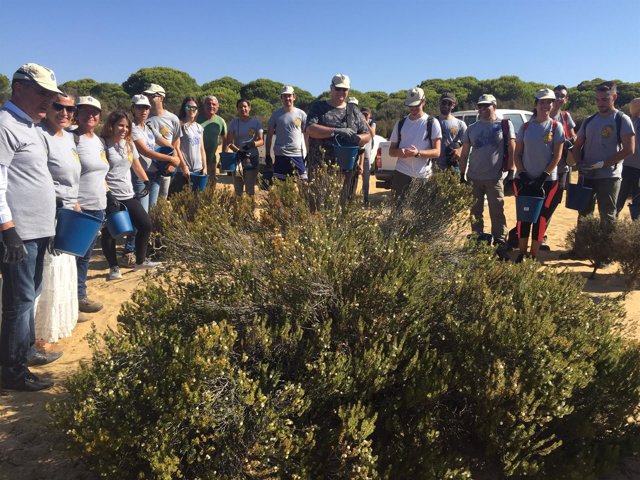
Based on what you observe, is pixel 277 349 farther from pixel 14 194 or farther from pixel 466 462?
pixel 14 194

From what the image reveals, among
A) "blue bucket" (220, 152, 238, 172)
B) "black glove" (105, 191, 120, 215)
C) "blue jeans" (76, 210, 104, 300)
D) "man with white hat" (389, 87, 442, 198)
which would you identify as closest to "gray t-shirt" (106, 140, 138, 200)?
"black glove" (105, 191, 120, 215)

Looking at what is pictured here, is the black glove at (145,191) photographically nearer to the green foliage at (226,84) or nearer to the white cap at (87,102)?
the white cap at (87,102)

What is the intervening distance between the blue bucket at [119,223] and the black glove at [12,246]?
1.82 metres

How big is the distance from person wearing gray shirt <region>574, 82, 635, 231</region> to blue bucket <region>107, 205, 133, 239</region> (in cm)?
488

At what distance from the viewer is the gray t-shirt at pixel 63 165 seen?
11.0 ft

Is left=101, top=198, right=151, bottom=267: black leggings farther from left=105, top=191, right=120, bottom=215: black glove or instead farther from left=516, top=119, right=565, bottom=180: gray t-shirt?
left=516, top=119, right=565, bottom=180: gray t-shirt

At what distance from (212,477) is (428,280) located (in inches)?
51.7

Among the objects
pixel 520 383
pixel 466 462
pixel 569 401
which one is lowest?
pixel 466 462

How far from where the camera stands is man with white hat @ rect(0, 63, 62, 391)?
2684 mm

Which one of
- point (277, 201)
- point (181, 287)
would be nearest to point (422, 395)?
point (181, 287)

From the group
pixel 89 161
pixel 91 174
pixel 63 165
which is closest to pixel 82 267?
pixel 91 174

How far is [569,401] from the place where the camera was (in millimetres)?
→ 2178

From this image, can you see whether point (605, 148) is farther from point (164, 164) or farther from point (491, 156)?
point (164, 164)

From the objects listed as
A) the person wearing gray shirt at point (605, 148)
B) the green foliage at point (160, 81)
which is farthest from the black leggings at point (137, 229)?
the green foliage at point (160, 81)
